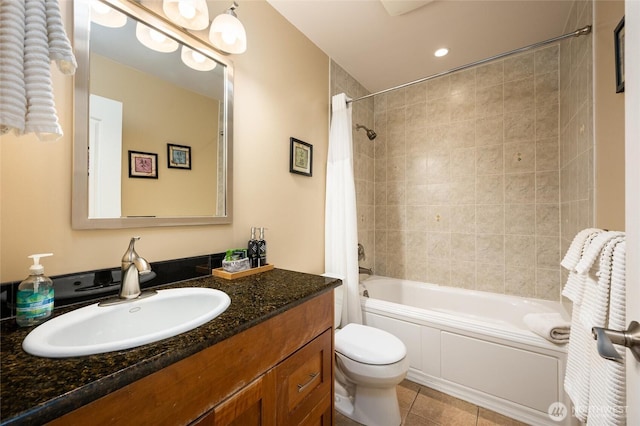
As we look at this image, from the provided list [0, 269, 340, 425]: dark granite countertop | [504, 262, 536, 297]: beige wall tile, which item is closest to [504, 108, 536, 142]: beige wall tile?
[504, 262, 536, 297]: beige wall tile

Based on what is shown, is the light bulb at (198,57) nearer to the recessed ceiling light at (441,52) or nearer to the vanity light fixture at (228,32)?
the vanity light fixture at (228,32)

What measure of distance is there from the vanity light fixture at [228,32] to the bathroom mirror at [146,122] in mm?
75

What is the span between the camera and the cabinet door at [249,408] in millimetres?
646

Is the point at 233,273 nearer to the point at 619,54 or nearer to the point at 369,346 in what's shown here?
the point at 369,346

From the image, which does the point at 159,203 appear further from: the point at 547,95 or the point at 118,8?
the point at 547,95

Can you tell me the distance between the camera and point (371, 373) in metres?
1.36

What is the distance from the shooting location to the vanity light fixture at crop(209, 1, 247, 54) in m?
1.22

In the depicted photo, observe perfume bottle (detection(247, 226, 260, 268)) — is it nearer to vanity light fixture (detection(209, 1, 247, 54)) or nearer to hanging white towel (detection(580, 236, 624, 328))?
vanity light fixture (detection(209, 1, 247, 54))

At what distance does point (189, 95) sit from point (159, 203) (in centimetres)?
56

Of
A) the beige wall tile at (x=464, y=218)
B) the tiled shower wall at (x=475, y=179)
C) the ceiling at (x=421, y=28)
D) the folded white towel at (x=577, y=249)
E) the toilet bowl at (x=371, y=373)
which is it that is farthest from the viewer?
the beige wall tile at (x=464, y=218)

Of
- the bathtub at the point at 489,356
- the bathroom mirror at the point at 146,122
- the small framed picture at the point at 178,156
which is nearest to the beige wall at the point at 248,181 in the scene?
the bathroom mirror at the point at 146,122

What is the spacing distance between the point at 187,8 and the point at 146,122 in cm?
53

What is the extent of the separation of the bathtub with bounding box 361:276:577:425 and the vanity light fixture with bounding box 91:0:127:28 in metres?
2.18

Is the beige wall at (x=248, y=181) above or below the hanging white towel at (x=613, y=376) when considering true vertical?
above
